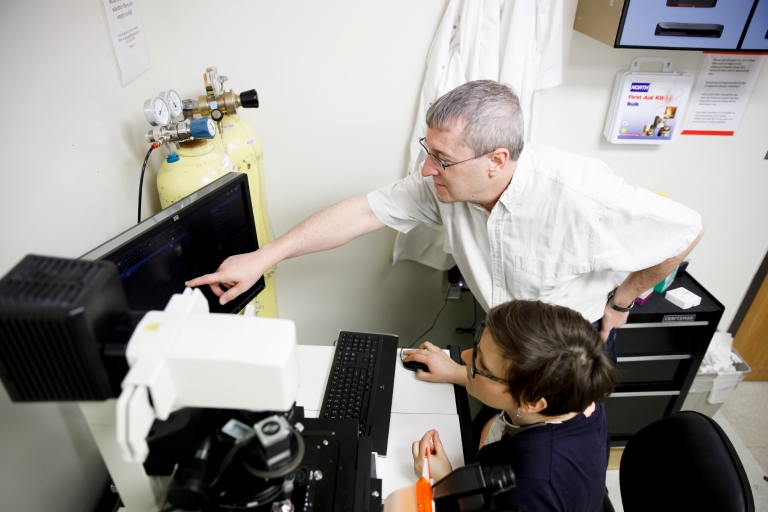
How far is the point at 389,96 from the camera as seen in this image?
174 cm

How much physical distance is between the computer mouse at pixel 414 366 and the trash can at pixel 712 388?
143cm

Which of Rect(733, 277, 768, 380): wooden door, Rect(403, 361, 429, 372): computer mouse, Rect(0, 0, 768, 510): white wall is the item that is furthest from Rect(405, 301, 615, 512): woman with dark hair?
Rect(733, 277, 768, 380): wooden door

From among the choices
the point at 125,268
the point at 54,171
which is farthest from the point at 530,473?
the point at 54,171

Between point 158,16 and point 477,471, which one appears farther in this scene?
point 158,16

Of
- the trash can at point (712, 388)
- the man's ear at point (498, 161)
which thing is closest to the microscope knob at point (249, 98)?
the man's ear at point (498, 161)

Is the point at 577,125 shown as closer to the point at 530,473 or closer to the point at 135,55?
the point at 530,473

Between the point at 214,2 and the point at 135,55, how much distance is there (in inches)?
15.7

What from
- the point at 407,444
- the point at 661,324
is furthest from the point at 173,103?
the point at 661,324

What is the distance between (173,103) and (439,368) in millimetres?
1030

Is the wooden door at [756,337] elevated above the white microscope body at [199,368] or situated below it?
below

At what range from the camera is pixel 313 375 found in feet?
4.18

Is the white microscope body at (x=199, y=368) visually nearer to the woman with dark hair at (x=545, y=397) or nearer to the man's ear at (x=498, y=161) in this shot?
the woman with dark hair at (x=545, y=397)

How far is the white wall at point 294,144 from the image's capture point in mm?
866

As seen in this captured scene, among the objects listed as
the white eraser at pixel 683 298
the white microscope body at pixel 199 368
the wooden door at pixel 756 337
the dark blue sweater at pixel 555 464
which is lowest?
the wooden door at pixel 756 337
